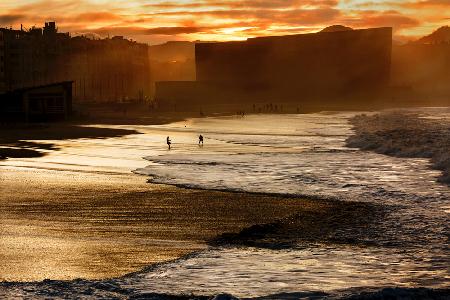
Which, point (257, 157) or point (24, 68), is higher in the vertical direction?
point (24, 68)

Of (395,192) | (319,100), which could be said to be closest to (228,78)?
(319,100)

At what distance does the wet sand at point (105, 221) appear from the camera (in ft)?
41.0

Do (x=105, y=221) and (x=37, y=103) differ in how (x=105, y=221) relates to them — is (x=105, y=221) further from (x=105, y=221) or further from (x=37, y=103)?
(x=37, y=103)

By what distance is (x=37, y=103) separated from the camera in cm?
7506

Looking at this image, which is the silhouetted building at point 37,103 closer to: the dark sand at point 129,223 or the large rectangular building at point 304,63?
the dark sand at point 129,223

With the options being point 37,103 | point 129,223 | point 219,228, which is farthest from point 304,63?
point 219,228

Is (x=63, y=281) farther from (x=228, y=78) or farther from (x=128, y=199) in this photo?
(x=228, y=78)

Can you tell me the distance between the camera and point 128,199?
66.7 ft

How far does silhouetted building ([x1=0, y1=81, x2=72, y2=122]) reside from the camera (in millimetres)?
72000

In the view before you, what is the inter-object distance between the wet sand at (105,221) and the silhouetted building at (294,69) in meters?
133

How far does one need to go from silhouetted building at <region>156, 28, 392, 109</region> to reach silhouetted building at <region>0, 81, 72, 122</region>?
3199 inches

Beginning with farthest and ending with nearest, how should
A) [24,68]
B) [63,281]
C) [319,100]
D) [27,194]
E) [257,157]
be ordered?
[319,100]
[24,68]
[257,157]
[27,194]
[63,281]

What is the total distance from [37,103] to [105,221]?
202 ft

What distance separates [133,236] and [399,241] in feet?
19.4
